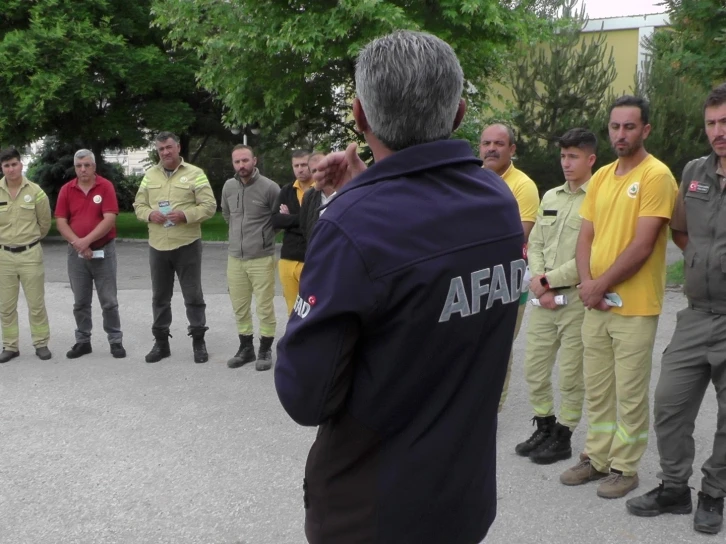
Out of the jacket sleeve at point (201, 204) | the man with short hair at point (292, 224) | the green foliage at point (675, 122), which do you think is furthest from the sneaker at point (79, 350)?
the green foliage at point (675, 122)

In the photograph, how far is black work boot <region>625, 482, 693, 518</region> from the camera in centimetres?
402

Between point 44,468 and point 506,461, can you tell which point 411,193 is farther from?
point 44,468

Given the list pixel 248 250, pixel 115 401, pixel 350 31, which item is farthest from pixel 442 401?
pixel 350 31

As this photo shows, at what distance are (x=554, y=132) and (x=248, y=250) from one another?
45.2 ft

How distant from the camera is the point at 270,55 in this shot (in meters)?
14.3

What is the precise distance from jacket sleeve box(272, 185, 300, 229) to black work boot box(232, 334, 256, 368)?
1.17 metres

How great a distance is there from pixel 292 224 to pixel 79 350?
2698 millimetres

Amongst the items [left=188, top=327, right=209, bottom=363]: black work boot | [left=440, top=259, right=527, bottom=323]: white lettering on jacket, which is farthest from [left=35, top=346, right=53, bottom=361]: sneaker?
[left=440, top=259, right=527, bottom=323]: white lettering on jacket

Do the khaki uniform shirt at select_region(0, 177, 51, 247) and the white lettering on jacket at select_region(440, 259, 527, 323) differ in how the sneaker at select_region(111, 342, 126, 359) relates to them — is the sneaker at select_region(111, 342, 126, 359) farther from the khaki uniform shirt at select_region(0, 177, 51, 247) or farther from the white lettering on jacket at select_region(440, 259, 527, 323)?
the white lettering on jacket at select_region(440, 259, 527, 323)

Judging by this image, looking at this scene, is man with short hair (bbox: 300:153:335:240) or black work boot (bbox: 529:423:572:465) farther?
man with short hair (bbox: 300:153:335:240)

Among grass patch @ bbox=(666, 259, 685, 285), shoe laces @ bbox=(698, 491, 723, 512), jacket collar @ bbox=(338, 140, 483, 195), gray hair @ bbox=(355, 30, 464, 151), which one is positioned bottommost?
grass patch @ bbox=(666, 259, 685, 285)

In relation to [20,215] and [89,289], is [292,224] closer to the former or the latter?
[89,289]

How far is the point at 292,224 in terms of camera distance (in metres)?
6.95

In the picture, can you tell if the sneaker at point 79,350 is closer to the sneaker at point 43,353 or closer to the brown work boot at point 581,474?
the sneaker at point 43,353
